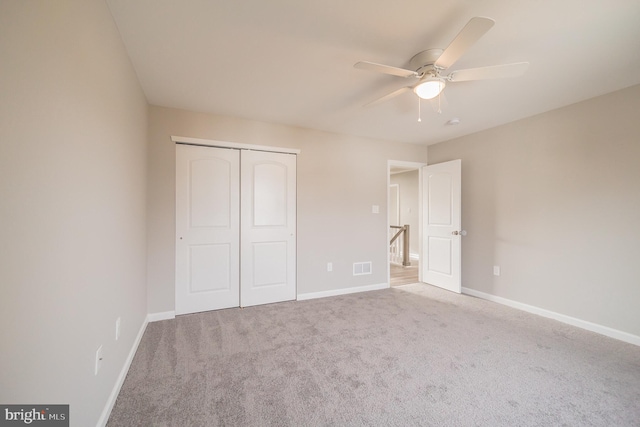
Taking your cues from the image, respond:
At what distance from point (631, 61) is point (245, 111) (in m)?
3.56

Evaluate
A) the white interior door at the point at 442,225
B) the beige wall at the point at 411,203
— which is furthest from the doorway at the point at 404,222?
the white interior door at the point at 442,225

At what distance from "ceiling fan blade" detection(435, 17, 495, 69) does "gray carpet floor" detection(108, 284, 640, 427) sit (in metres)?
2.19

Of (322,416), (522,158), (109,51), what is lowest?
(322,416)

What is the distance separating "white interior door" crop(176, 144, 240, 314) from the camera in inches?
121

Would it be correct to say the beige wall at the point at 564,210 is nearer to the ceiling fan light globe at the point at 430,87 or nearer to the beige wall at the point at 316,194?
the beige wall at the point at 316,194

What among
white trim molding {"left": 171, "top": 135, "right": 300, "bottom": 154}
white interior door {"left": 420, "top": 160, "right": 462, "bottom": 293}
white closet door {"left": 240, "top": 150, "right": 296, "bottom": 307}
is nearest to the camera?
white trim molding {"left": 171, "top": 135, "right": 300, "bottom": 154}

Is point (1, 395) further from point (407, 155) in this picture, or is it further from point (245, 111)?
point (407, 155)

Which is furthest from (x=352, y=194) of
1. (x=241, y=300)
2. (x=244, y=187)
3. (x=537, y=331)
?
(x=537, y=331)

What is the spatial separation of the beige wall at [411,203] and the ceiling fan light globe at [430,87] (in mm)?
5445

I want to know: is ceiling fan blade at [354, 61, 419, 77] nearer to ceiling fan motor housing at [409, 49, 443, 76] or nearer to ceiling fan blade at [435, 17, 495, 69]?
ceiling fan motor housing at [409, 49, 443, 76]

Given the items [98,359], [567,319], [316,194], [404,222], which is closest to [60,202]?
[98,359]

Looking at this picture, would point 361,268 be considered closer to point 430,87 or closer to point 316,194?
point 316,194

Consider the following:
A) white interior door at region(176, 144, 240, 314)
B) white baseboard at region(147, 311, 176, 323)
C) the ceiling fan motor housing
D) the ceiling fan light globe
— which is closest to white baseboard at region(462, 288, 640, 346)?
the ceiling fan light globe

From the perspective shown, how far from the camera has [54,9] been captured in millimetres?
966
